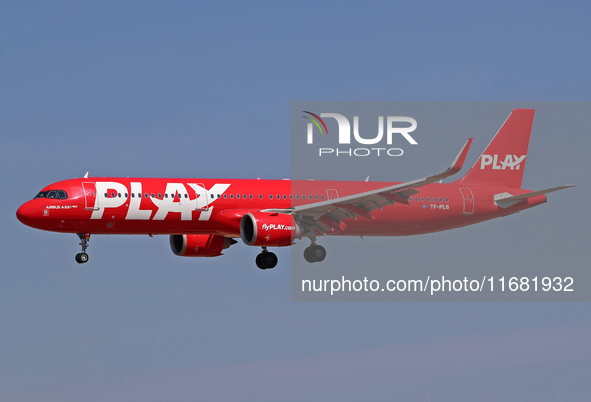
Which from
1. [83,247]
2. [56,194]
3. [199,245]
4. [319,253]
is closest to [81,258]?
[83,247]

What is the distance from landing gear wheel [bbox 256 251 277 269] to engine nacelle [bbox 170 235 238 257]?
295cm

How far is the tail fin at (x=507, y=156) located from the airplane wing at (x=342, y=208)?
8143 millimetres

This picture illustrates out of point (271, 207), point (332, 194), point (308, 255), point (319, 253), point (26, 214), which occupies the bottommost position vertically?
point (308, 255)

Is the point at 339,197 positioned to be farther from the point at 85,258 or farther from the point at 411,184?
the point at 85,258

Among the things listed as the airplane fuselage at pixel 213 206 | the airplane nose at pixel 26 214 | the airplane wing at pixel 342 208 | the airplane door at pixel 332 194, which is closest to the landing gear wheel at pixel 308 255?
the airplane wing at pixel 342 208

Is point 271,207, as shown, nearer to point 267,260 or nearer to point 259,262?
point 267,260

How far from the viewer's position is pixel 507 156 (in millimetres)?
48312

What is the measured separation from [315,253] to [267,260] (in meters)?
2.92

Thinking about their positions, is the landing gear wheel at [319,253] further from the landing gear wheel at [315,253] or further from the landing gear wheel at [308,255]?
the landing gear wheel at [308,255]

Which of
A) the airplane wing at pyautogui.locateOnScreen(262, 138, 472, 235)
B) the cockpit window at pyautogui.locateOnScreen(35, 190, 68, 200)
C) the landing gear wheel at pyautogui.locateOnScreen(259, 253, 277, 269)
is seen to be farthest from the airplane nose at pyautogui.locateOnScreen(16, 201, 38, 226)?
the landing gear wheel at pyautogui.locateOnScreen(259, 253, 277, 269)

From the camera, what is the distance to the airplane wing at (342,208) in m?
40.5

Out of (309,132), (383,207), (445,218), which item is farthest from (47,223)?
(445,218)

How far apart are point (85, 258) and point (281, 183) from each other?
10.4 metres

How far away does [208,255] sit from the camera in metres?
46.9
